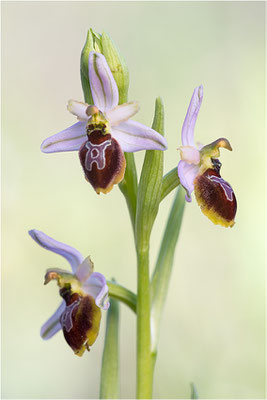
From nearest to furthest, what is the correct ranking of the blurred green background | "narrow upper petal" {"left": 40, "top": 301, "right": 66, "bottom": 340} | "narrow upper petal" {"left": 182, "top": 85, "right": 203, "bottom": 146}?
1. "narrow upper petal" {"left": 182, "top": 85, "right": 203, "bottom": 146}
2. "narrow upper petal" {"left": 40, "top": 301, "right": 66, "bottom": 340}
3. the blurred green background

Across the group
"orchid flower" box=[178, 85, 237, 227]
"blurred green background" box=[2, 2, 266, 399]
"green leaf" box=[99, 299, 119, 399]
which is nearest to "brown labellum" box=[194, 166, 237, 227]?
"orchid flower" box=[178, 85, 237, 227]

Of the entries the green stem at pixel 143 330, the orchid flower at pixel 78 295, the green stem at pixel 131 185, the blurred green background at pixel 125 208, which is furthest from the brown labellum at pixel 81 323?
the blurred green background at pixel 125 208

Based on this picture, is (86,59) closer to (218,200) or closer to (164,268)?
(218,200)

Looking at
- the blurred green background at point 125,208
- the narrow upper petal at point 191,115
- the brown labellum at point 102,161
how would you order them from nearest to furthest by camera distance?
the brown labellum at point 102,161 → the narrow upper petal at point 191,115 → the blurred green background at point 125,208

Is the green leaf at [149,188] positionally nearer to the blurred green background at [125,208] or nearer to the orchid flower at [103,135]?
the orchid flower at [103,135]

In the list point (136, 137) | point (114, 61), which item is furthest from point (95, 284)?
point (114, 61)

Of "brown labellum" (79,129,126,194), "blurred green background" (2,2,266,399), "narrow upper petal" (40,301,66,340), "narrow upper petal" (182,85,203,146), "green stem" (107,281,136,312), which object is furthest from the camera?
"blurred green background" (2,2,266,399)

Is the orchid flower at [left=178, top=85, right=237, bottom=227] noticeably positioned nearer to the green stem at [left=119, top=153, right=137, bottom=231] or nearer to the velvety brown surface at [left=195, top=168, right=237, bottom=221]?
the velvety brown surface at [left=195, top=168, right=237, bottom=221]
